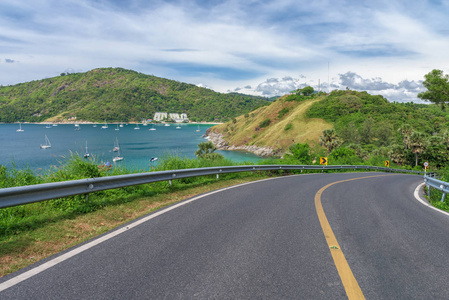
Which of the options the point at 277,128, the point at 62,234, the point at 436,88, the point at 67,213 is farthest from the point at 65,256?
the point at 277,128

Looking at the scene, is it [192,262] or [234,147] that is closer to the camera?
[192,262]

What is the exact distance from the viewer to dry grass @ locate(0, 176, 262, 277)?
11.9ft

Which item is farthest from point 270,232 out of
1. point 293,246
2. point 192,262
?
point 192,262

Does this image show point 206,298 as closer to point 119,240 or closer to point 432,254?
point 119,240

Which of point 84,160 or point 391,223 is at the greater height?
point 84,160

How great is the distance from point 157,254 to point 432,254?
390cm

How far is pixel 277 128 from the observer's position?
366ft

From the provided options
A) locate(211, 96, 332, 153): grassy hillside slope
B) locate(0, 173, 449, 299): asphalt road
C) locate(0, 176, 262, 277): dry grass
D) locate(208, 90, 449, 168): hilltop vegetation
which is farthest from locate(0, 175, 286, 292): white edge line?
locate(211, 96, 332, 153): grassy hillside slope

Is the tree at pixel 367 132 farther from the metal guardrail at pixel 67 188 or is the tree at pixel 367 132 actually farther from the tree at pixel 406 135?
the metal guardrail at pixel 67 188

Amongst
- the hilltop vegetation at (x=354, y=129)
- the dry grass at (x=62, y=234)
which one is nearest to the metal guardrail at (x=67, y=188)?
the dry grass at (x=62, y=234)

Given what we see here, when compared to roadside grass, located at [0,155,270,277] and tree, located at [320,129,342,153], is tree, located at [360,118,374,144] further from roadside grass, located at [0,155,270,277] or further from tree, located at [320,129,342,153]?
roadside grass, located at [0,155,270,277]

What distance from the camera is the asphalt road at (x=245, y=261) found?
275cm

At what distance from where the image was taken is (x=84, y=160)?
24.5 feet

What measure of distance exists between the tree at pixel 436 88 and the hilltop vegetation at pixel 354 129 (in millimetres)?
33406
